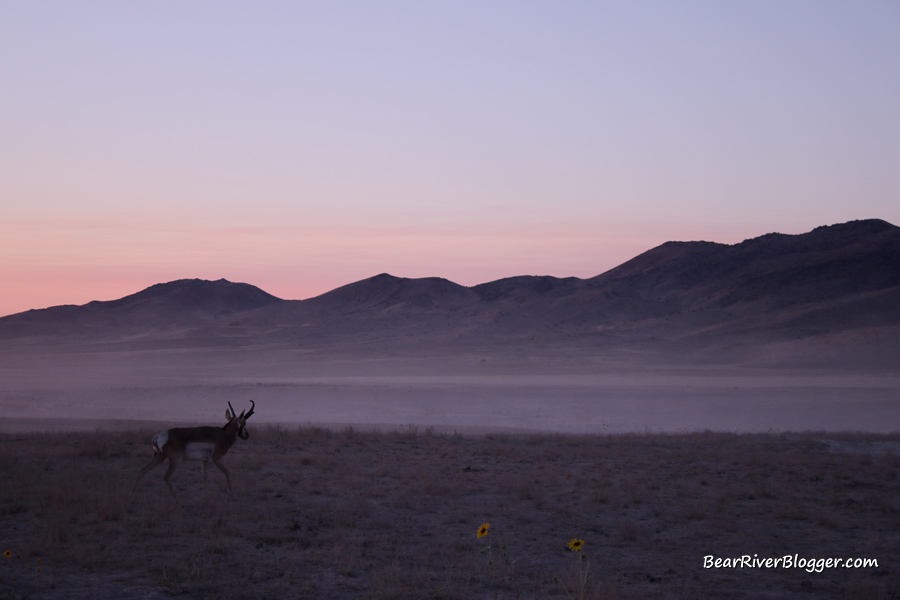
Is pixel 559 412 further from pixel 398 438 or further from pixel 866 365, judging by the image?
pixel 866 365

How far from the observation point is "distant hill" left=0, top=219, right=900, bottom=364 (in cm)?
7256

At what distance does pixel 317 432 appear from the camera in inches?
773

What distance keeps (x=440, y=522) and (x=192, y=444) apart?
352 centimetres

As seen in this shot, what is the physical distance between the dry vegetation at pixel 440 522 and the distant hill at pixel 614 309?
150 ft

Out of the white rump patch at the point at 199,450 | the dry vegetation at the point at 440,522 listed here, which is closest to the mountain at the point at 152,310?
the dry vegetation at the point at 440,522

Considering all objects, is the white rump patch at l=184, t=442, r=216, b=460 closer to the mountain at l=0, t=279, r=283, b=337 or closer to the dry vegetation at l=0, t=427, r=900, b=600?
the dry vegetation at l=0, t=427, r=900, b=600

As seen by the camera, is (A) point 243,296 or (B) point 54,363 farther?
(A) point 243,296

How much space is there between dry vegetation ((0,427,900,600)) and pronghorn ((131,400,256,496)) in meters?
0.50

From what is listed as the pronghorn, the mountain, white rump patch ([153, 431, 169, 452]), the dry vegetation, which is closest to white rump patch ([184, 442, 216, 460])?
the pronghorn

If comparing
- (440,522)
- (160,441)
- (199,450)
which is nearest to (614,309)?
(440,522)

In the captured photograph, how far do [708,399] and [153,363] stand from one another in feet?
155

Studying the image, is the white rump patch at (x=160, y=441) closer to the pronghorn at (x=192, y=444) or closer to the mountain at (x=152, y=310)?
the pronghorn at (x=192, y=444)

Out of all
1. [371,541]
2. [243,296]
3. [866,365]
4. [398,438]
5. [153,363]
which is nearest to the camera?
[371,541]

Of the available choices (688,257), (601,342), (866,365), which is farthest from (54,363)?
(688,257)
